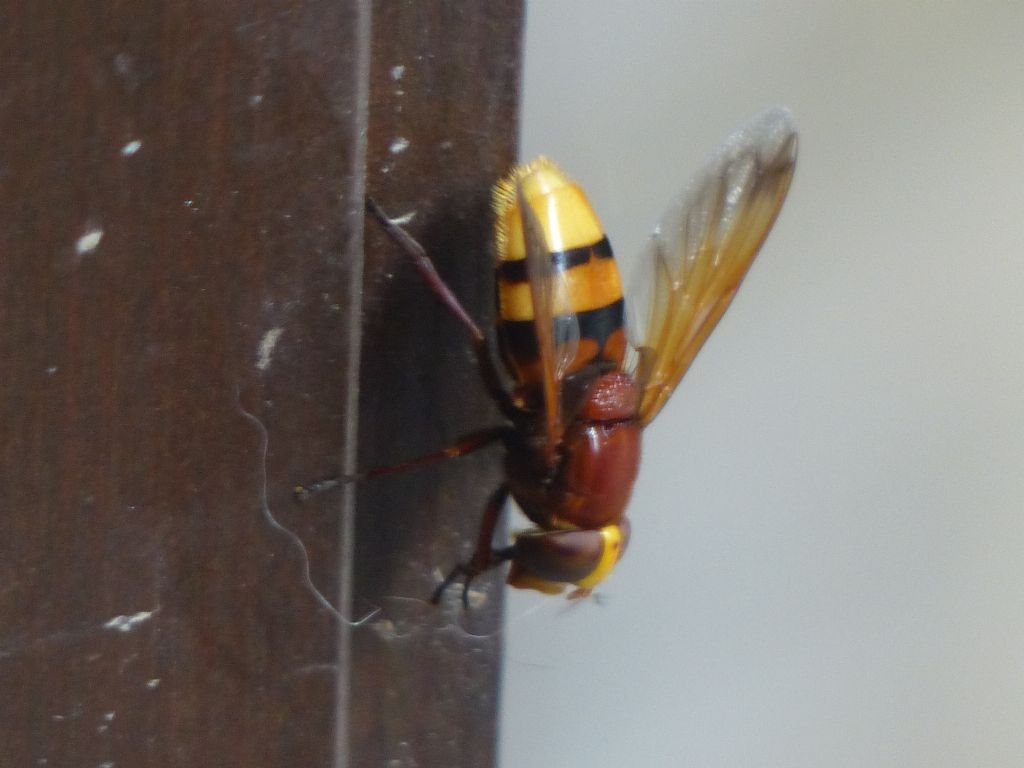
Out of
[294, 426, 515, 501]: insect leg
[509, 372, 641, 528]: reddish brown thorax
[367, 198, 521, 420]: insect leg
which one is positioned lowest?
[509, 372, 641, 528]: reddish brown thorax

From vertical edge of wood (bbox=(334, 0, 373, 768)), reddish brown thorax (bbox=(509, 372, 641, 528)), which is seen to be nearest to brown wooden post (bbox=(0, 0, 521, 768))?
vertical edge of wood (bbox=(334, 0, 373, 768))

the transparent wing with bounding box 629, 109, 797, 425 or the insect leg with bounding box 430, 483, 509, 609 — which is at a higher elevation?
the transparent wing with bounding box 629, 109, 797, 425

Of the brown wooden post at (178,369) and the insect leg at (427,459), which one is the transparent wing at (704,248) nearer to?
the insect leg at (427,459)

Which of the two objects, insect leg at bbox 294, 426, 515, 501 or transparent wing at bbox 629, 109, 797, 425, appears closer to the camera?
insect leg at bbox 294, 426, 515, 501

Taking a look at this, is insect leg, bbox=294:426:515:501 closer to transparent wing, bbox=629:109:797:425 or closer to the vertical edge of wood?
the vertical edge of wood

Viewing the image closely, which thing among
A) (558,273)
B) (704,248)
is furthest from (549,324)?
(704,248)

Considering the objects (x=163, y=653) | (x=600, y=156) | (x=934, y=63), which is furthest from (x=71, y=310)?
(x=934, y=63)

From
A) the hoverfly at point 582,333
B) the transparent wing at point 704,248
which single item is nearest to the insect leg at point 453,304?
the hoverfly at point 582,333

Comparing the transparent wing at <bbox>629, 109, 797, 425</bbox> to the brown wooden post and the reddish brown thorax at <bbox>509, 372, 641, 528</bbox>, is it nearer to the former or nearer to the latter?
the reddish brown thorax at <bbox>509, 372, 641, 528</bbox>
